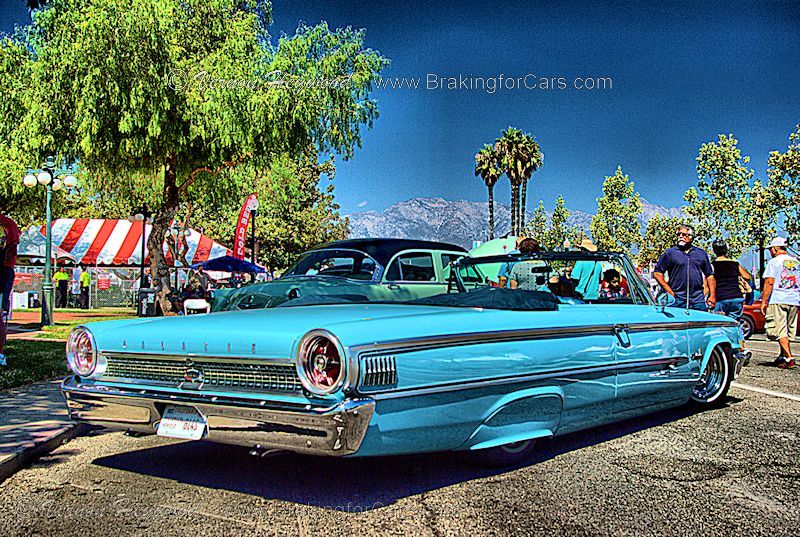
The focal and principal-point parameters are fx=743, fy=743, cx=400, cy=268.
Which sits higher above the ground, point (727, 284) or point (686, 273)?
point (686, 273)

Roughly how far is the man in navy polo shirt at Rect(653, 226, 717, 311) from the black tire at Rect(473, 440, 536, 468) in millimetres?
4997

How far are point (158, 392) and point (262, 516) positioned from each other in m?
0.84

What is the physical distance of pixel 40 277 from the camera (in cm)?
2981

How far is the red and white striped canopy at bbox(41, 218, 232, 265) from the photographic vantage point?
2969cm

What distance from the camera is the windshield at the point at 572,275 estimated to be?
5230 mm

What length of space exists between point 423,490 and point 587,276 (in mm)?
2348

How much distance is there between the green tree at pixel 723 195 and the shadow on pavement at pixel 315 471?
96.9ft

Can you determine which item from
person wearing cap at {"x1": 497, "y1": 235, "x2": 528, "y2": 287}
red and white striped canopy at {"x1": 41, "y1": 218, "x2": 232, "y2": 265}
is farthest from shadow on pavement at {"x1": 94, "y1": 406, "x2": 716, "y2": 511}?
red and white striped canopy at {"x1": 41, "y1": 218, "x2": 232, "y2": 265}

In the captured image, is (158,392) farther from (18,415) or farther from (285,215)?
(285,215)

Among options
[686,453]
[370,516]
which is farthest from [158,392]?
[686,453]

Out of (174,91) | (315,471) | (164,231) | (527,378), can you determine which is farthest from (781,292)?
(164,231)

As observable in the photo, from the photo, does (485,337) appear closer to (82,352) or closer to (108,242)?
(82,352)

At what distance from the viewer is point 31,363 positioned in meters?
8.73

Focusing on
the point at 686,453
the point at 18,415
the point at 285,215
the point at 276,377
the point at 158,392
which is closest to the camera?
the point at 276,377
